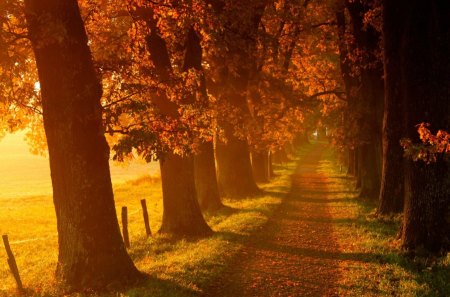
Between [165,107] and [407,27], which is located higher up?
[407,27]

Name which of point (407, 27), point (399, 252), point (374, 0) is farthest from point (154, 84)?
point (374, 0)

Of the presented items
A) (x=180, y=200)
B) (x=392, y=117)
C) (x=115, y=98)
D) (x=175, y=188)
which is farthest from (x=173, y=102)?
(x=392, y=117)

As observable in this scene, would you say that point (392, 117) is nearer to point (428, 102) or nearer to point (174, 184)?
point (428, 102)

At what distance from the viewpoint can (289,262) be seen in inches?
496

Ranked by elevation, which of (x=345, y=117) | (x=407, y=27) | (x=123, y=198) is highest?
(x=407, y=27)

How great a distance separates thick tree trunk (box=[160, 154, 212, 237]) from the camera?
637 inches

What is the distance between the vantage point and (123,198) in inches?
1474

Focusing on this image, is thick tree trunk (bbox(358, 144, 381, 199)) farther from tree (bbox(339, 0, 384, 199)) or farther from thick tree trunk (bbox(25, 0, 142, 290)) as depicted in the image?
thick tree trunk (bbox(25, 0, 142, 290))

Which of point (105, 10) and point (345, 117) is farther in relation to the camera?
point (345, 117)

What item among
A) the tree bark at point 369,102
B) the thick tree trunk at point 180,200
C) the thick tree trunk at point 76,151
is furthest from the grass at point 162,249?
the tree bark at point 369,102

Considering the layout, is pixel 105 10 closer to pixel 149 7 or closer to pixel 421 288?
pixel 149 7

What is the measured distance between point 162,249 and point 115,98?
5222mm

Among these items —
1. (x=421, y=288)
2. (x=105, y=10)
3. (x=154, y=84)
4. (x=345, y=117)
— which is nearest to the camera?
(x=421, y=288)

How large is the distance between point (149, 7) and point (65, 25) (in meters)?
5.72
